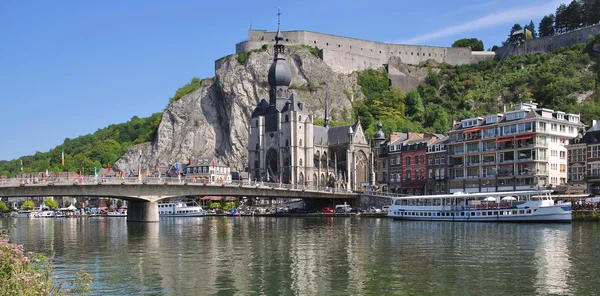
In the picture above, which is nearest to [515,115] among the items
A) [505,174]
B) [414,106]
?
[505,174]

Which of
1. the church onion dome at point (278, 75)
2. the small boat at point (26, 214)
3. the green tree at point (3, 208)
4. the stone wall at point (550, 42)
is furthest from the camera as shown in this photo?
the green tree at point (3, 208)

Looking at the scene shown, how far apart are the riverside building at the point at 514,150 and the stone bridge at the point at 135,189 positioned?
73.0 feet

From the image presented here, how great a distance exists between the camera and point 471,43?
176000mm

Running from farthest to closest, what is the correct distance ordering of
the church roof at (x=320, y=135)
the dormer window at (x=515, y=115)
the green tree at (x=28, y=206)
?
the green tree at (x=28, y=206) < the church roof at (x=320, y=135) < the dormer window at (x=515, y=115)

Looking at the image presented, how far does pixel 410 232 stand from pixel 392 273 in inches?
985

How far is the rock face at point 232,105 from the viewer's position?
139125 millimetres

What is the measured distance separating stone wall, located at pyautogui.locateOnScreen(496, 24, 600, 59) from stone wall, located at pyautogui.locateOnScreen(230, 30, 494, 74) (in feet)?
22.5

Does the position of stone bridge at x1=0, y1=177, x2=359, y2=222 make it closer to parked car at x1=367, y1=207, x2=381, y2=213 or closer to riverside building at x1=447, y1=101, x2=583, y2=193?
parked car at x1=367, y1=207, x2=381, y2=213

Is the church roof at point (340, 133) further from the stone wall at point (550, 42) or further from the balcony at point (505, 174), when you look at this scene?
the stone wall at point (550, 42)

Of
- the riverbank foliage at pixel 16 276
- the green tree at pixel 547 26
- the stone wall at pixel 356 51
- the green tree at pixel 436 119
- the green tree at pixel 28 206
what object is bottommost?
the green tree at pixel 28 206

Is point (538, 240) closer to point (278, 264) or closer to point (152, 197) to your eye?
point (278, 264)

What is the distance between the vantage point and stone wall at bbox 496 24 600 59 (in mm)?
146875

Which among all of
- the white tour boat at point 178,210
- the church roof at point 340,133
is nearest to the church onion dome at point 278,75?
the church roof at point 340,133

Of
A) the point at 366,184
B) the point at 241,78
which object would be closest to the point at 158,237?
the point at 366,184
